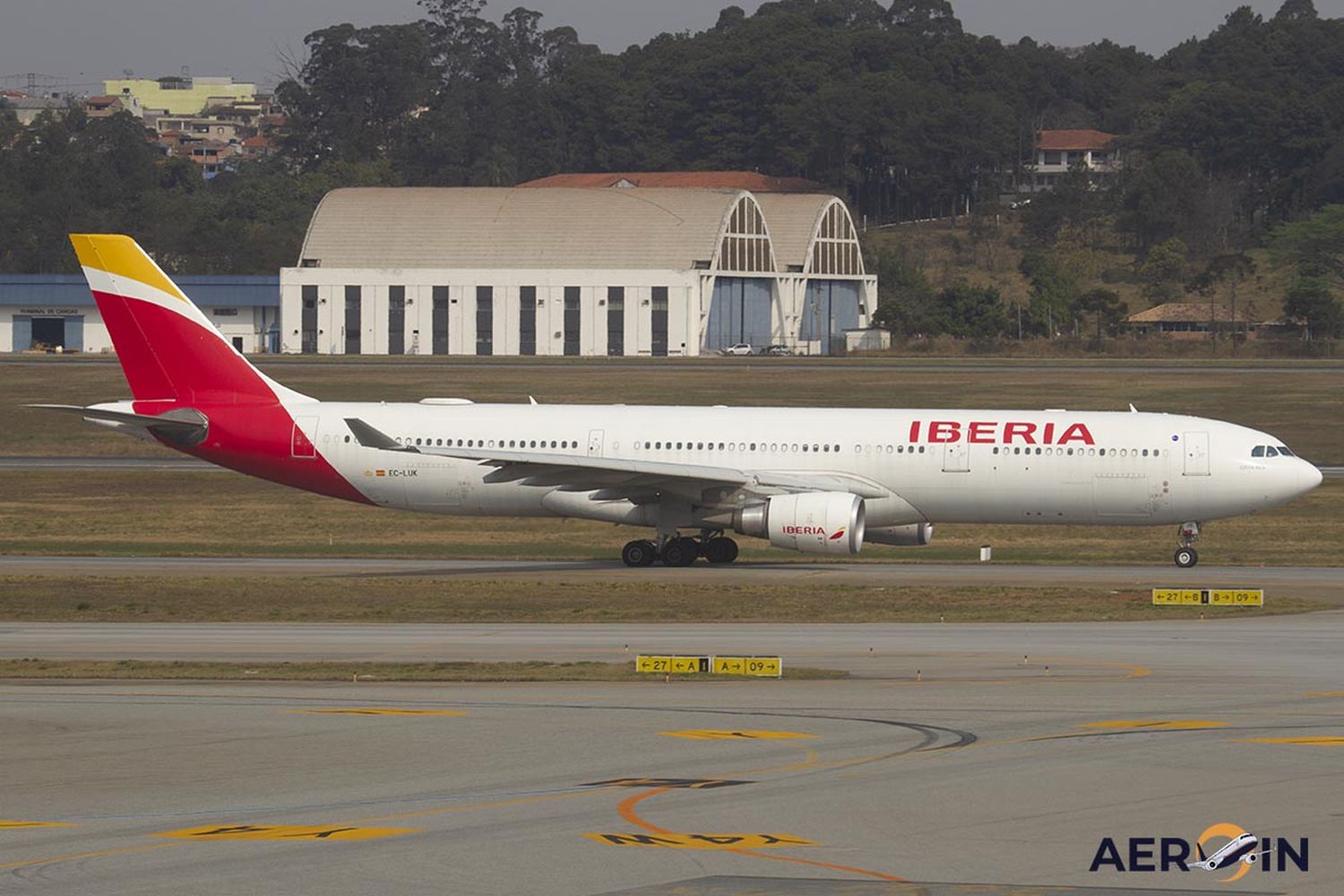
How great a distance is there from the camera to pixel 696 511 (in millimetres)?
44250

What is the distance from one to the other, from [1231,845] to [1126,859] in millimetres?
1005

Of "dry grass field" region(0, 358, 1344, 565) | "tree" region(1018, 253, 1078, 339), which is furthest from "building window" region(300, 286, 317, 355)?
"tree" region(1018, 253, 1078, 339)

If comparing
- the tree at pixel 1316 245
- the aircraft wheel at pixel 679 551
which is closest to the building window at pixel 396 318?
the tree at pixel 1316 245

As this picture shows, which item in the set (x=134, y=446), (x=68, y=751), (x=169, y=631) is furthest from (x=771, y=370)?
(x=68, y=751)

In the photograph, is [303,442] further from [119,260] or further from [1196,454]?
[1196,454]

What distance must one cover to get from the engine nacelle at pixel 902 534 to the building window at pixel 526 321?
88774 mm

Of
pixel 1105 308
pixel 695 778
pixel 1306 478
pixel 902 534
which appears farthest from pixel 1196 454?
pixel 1105 308

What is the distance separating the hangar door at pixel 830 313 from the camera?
148 meters

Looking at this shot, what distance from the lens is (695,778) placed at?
61.9 ft

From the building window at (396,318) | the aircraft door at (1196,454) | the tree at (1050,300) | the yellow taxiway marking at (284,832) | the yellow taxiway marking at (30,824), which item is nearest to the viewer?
the yellow taxiway marking at (284,832)

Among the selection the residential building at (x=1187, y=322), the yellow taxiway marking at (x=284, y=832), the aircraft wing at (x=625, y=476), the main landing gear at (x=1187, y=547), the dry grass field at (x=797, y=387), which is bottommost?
the yellow taxiway marking at (x=284, y=832)

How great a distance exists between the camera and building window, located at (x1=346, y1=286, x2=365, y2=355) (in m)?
135

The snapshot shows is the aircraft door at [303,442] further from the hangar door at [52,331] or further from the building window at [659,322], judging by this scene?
the hangar door at [52,331]

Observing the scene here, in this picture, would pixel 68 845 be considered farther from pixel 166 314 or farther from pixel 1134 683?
pixel 166 314
